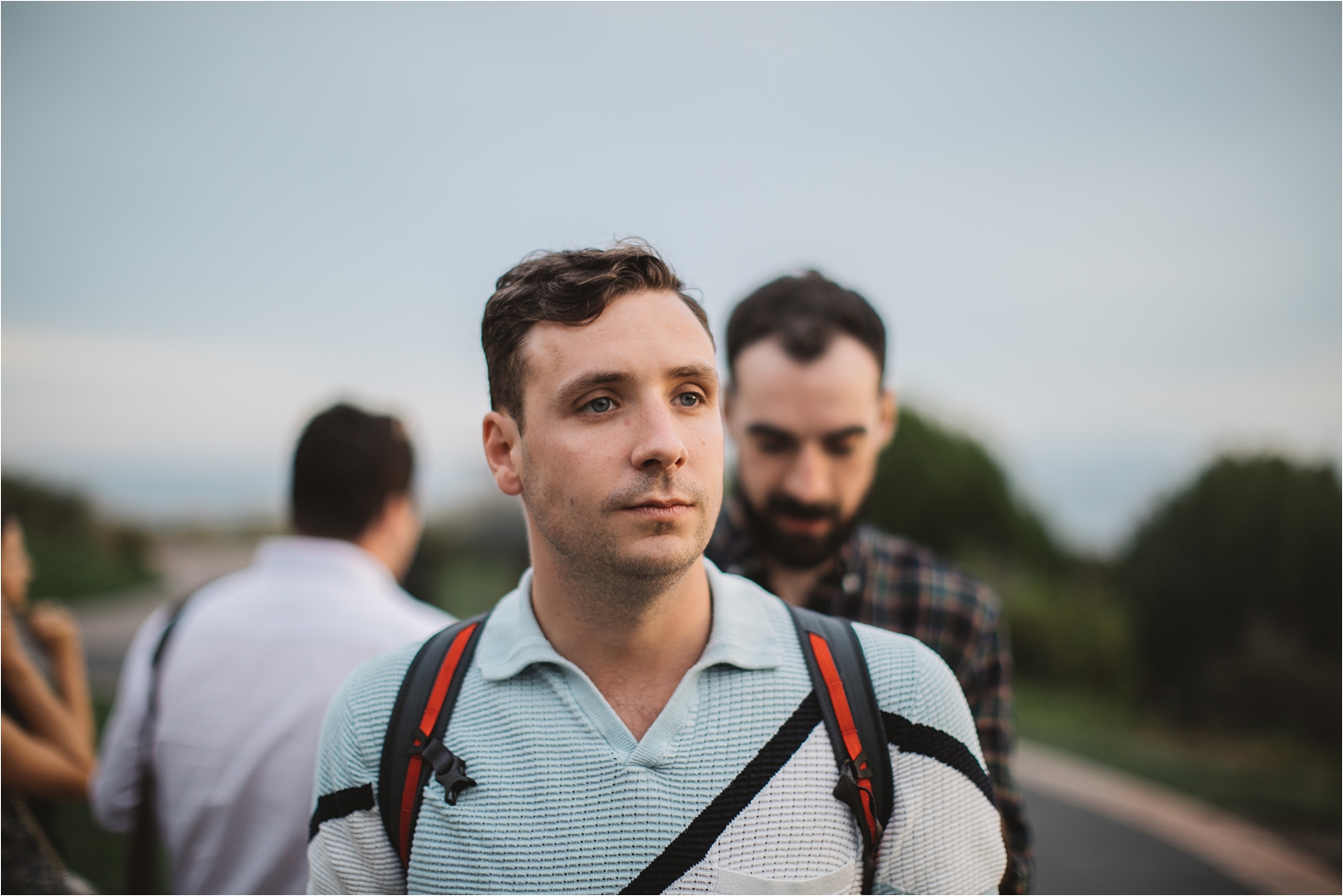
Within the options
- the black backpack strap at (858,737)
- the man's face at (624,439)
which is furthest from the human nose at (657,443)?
the black backpack strap at (858,737)

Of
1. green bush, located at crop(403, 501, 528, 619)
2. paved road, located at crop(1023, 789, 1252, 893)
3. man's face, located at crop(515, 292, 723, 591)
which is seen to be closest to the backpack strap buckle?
man's face, located at crop(515, 292, 723, 591)

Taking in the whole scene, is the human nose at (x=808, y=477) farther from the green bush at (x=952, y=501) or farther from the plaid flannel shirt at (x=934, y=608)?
the green bush at (x=952, y=501)

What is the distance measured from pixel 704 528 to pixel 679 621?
0.80 feet

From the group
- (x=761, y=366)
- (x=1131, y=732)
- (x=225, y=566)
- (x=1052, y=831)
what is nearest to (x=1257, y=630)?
(x=1131, y=732)

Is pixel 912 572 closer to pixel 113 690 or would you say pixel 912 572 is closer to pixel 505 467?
pixel 505 467

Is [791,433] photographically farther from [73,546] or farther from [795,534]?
[73,546]

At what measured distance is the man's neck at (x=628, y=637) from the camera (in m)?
1.82

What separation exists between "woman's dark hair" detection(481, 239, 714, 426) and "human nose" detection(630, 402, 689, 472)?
26cm

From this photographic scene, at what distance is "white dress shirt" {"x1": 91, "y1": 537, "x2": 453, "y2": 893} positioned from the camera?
271 centimetres

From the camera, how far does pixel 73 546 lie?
14516mm

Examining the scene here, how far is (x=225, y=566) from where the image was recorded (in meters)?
16.8

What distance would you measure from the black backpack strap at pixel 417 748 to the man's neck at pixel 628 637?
253mm

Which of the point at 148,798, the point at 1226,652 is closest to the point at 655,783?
the point at 148,798

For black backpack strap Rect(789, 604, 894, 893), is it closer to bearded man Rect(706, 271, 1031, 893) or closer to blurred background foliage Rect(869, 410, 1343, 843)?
bearded man Rect(706, 271, 1031, 893)
